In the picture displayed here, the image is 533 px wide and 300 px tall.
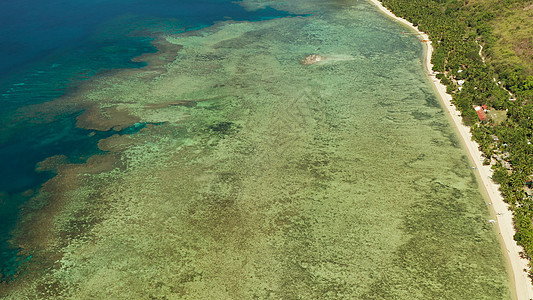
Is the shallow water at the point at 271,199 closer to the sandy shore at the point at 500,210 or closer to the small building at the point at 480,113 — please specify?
the sandy shore at the point at 500,210

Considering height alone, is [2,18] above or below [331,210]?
above

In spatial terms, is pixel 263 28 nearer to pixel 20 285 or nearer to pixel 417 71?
pixel 417 71

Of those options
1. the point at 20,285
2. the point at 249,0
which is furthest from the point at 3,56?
the point at 249,0

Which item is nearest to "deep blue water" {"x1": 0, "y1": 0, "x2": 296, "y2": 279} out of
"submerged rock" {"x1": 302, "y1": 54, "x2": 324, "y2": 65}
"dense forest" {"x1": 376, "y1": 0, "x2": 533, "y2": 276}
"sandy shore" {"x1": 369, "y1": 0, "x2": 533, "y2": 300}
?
"submerged rock" {"x1": 302, "y1": 54, "x2": 324, "y2": 65}

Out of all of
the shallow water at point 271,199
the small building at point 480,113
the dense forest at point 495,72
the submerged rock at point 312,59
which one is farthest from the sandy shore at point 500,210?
the submerged rock at point 312,59

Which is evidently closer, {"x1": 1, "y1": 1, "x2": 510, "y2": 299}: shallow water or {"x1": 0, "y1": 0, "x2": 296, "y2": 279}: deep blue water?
{"x1": 1, "y1": 1, "x2": 510, "y2": 299}: shallow water

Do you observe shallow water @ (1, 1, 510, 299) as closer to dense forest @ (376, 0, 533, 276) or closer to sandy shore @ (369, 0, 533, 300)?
sandy shore @ (369, 0, 533, 300)
